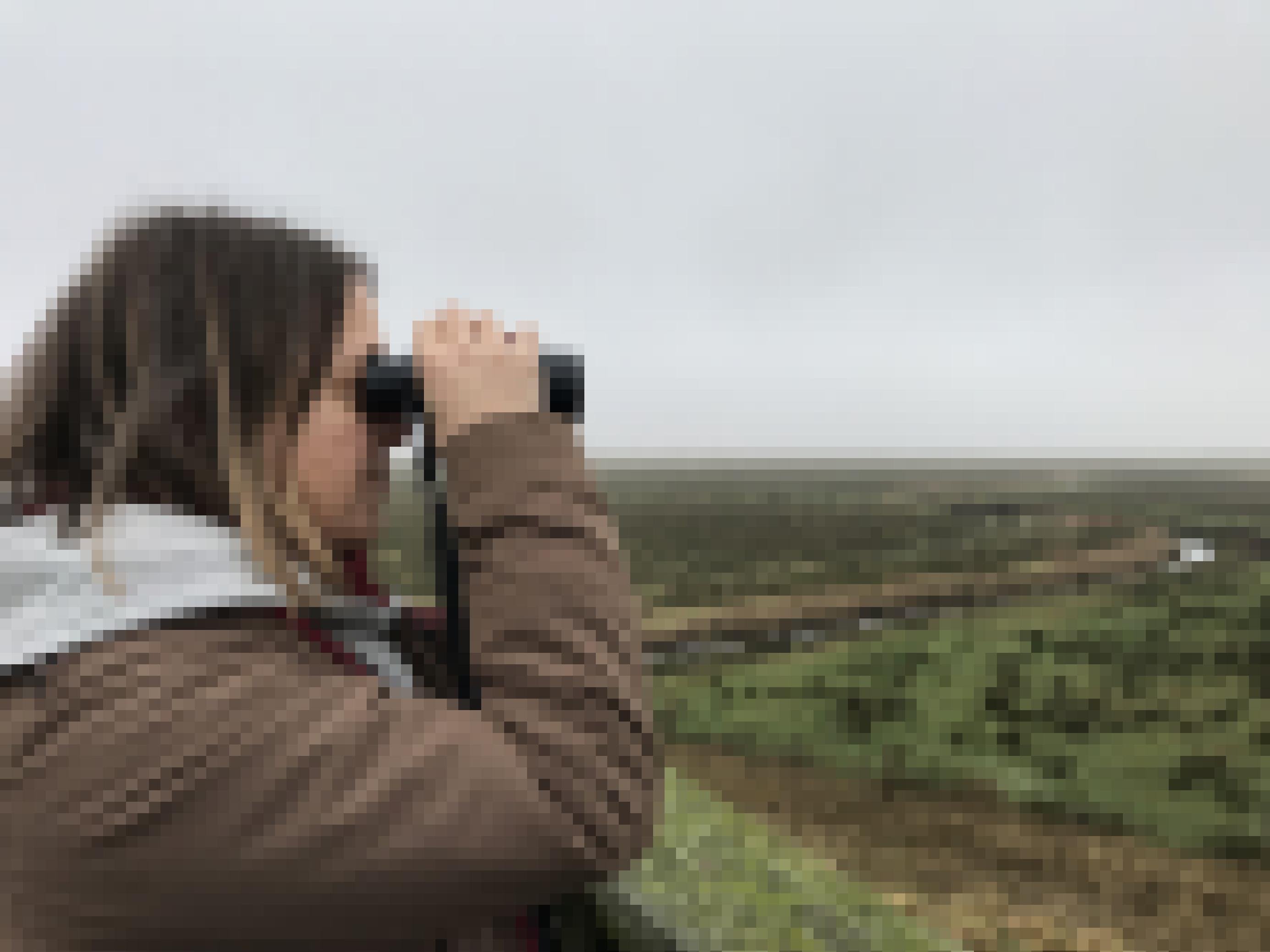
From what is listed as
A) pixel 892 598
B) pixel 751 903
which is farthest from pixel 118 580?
pixel 892 598

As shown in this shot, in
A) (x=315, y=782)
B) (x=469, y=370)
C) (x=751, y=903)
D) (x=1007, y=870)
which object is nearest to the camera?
(x=315, y=782)

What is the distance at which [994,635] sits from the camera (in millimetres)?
16703

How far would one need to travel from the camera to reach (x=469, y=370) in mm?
644

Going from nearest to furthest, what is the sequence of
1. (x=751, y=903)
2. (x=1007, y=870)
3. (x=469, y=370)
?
(x=469, y=370), (x=751, y=903), (x=1007, y=870)

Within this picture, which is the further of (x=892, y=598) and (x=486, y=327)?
(x=892, y=598)

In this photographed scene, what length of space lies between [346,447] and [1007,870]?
283 inches

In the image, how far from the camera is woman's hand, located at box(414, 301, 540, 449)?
64 cm

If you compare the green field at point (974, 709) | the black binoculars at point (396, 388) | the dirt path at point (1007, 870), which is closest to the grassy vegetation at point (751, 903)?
the green field at point (974, 709)

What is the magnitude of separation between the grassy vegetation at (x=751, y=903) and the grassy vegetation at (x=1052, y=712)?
6586 mm

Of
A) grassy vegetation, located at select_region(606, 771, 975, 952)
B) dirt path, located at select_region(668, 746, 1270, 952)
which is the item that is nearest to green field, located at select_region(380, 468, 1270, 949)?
grassy vegetation, located at select_region(606, 771, 975, 952)

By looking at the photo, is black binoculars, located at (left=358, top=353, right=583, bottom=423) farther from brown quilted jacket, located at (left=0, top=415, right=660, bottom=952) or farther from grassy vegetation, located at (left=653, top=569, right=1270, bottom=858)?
grassy vegetation, located at (left=653, top=569, right=1270, bottom=858)

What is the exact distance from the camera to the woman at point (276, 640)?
1.59 feet

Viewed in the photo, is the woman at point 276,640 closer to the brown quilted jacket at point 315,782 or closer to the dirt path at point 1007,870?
the brown quilted jacket at point 315,782

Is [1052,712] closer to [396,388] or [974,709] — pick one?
[974,709]
